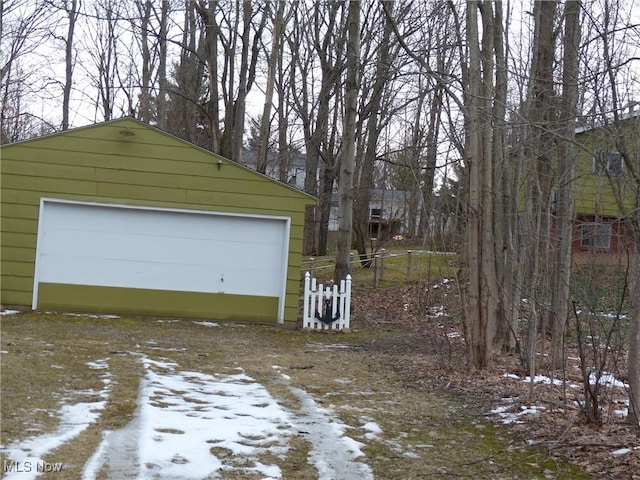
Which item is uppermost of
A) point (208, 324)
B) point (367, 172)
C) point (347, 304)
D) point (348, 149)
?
point (367, 172)

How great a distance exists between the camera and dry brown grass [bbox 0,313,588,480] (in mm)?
4934

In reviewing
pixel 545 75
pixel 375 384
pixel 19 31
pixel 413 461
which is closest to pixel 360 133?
pixel 19 31

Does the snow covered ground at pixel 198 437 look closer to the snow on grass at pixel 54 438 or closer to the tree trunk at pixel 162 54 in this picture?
the snow on grass at pixel 54 438

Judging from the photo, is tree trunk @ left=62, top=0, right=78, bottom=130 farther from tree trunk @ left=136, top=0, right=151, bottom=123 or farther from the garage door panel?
the garage door panel

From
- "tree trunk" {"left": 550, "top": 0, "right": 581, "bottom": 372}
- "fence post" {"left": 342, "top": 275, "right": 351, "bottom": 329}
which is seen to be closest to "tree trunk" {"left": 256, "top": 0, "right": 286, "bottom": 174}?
"fence post" {"left": 342, "top": 275, "right": 351, "bottom": 329}

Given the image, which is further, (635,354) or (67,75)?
(67,75)

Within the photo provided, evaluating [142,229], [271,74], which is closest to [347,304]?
[142,229]

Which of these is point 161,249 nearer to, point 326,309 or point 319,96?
point 326,309

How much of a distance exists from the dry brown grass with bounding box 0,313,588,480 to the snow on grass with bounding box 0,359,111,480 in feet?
0.23

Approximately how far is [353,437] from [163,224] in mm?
8453

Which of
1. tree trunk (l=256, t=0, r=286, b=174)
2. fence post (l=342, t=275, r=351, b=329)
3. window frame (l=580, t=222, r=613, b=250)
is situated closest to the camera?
window frame (l=580, t=222, r=613, b=250)

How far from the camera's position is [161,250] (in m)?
13.3

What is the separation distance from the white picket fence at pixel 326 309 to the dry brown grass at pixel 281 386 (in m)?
0.57

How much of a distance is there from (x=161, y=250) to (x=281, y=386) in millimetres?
6377
